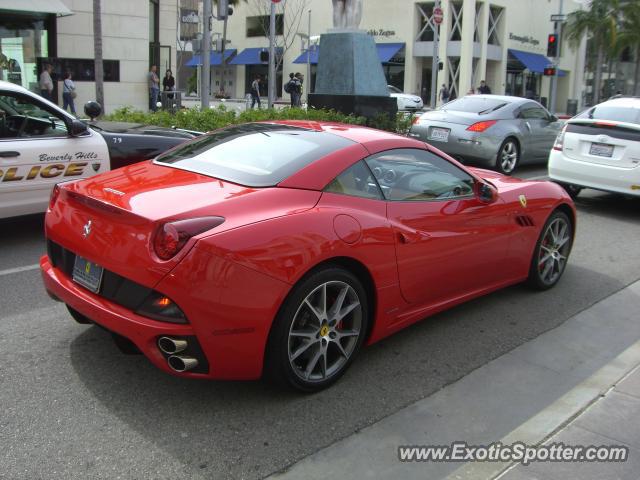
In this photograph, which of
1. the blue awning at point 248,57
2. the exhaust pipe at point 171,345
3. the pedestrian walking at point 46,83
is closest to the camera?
the exhaust pipe at point 171,345

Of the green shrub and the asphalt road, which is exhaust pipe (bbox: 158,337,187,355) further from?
the green shrub

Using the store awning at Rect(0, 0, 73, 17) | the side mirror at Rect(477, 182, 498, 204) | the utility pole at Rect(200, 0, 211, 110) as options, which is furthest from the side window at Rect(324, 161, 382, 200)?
the store awning at Rect(0, 0, 73, 17)

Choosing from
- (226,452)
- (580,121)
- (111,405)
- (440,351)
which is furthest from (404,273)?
(580,121)

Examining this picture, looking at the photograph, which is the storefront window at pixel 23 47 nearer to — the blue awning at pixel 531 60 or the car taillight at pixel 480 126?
the car taillight at pixel 480 126

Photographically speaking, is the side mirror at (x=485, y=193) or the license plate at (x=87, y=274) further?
the side mirror at (x=485, y=193)

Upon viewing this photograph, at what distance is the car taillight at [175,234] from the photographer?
312cm

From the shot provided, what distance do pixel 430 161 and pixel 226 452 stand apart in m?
2.45

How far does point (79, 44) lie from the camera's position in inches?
935

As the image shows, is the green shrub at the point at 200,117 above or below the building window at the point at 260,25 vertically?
below

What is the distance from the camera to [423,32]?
4378 cm

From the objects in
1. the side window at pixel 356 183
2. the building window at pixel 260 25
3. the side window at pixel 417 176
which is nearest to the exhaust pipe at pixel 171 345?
the side window at pixel 356 183

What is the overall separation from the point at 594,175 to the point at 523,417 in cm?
638

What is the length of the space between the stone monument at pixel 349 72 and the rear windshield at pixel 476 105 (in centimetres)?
282

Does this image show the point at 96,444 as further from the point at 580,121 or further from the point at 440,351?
the point at 580,121
